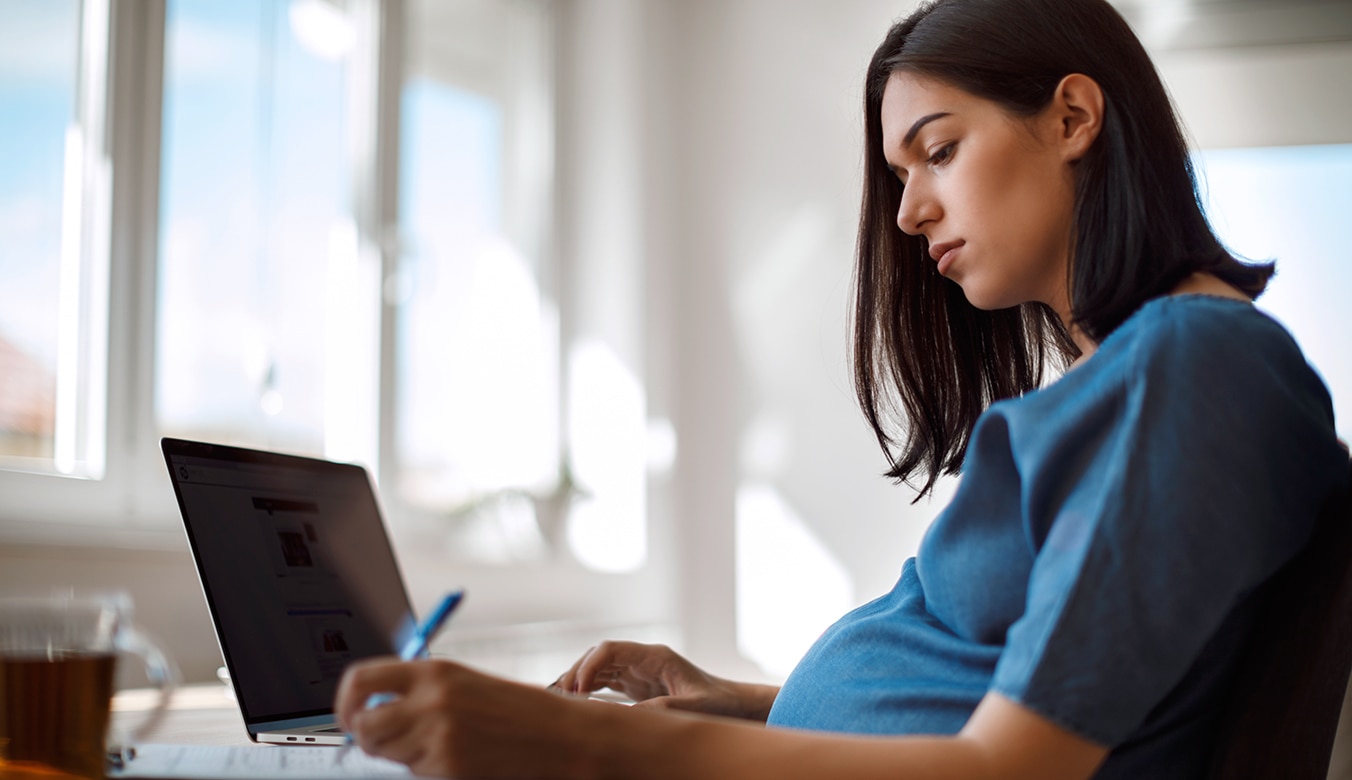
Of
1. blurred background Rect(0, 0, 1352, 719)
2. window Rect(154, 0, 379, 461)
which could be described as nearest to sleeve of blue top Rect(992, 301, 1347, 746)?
blurred background Rect(0, 0, 1352, 719)

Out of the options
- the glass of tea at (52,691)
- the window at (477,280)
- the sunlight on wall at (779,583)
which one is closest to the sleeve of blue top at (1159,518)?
the glass of tea at (52,691)

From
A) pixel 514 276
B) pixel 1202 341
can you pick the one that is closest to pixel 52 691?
pixel 1202 341

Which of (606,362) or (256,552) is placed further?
(606,362)

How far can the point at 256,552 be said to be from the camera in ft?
3.50

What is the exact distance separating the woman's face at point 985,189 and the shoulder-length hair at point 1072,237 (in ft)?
0.06

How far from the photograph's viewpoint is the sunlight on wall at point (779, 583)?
3312 millimetres

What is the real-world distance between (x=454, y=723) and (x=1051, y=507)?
38 cm

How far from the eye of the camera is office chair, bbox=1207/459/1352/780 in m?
0.75

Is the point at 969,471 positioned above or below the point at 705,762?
Result: above

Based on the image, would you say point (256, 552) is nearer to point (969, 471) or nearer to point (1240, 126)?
point (969, 471)

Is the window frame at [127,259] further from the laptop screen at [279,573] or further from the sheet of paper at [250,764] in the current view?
the sheet of paper at [250,764]

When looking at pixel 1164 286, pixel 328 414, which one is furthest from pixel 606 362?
pixel 1164 286

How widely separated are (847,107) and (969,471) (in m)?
2.78

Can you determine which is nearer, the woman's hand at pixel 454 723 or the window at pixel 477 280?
the woman's hand at pixel 454 723
